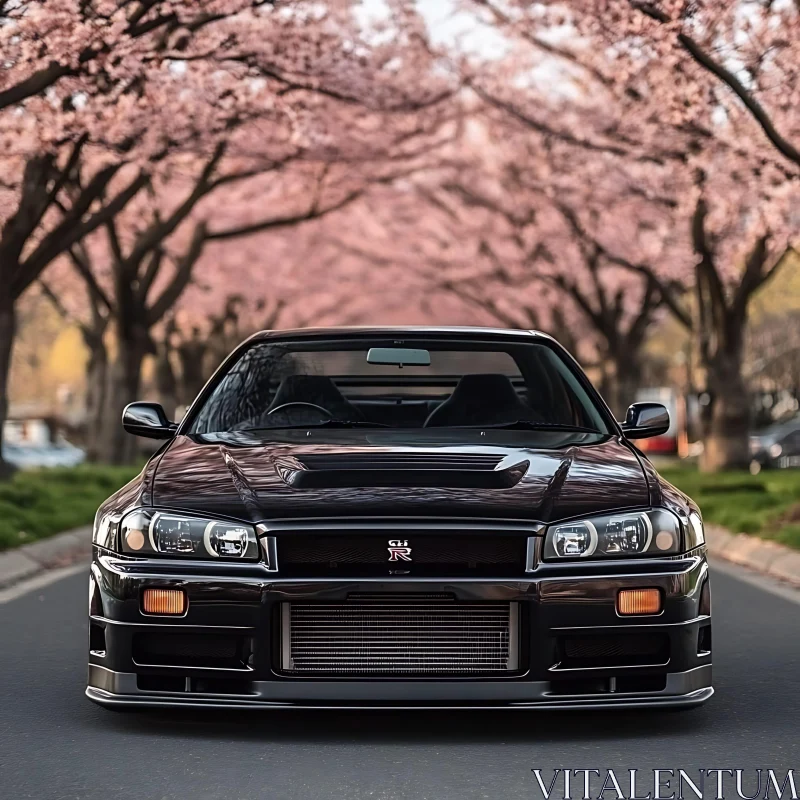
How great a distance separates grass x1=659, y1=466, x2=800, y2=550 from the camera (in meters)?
14.7

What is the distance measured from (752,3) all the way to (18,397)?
90.4 m

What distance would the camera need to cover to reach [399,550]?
5324 mm

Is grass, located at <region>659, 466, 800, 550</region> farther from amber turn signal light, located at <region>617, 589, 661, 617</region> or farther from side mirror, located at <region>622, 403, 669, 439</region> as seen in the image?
amber turn signal light, located at <region>617, 589, 661, 617</region>

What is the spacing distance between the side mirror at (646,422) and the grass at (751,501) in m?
6.23

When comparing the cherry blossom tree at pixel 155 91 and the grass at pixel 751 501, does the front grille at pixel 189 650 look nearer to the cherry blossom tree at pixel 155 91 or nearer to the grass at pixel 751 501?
the grass at pixel 751 501

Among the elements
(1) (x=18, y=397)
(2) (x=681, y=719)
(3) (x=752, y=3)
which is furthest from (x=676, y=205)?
(1) (x=18, y=397)

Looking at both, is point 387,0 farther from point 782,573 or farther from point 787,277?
point 787,277

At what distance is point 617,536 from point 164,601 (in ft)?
4.88

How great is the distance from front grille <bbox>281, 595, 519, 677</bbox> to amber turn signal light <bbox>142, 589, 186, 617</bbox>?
0.34 metres

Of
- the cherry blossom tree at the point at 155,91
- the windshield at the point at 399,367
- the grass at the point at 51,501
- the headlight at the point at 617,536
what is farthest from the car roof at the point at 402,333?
the cherry blossom tree at the point at 155,91

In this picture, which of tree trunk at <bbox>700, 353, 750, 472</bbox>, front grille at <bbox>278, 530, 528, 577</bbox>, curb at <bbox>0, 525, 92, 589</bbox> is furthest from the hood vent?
tree trunk at <bbox>700, 353, 750, 472</bbox>

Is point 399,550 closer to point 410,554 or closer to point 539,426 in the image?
point 410,554

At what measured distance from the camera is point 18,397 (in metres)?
104

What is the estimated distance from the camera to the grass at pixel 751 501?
14.7m
